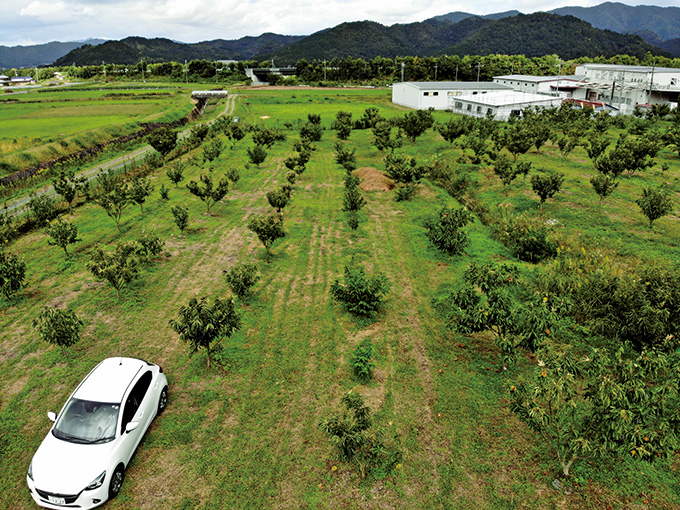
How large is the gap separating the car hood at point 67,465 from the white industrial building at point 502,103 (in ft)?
247

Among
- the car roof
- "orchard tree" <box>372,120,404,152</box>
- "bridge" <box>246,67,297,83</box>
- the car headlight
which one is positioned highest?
"bridge" <box>246,67,297,83</box>

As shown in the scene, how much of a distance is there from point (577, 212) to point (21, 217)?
40.3 metres

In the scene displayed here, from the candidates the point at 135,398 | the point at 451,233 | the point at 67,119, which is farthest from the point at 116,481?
the point at 67,119

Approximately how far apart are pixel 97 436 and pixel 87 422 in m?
0.57

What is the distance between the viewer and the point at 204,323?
13664 mm

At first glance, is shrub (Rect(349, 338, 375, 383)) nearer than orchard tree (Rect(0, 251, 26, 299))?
Yes

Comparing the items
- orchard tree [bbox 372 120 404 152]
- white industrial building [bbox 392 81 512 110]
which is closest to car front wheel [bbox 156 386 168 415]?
orchard tree [bbox 372 120 404 152]

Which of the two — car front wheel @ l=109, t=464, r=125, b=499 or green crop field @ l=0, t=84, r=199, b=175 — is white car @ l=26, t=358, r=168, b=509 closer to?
car front wheel @ l=109, t=464, r=125, b=499

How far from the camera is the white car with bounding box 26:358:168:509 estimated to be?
9.70 meters

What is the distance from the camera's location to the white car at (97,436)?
382 inches

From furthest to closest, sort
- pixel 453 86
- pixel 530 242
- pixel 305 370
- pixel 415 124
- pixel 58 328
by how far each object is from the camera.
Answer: pixel 453 86, pixel 415 124, pixel 530 242, pixel 305 370, pixel 58 328

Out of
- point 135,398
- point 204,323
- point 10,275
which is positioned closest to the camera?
point 135,398

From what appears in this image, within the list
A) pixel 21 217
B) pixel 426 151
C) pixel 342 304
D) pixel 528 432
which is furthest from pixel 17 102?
pixel 528 432

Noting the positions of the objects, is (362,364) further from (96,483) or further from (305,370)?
(96,483)
